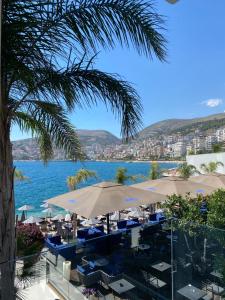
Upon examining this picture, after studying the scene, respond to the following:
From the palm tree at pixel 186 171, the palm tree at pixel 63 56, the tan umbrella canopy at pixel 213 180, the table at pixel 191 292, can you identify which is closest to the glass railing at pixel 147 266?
the table at pixel 191 292

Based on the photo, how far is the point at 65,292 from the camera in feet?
21.2

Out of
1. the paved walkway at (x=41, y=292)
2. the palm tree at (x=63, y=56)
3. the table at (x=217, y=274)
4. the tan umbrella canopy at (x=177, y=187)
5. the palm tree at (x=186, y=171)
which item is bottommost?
the paved walkway at (x=41, y=292)

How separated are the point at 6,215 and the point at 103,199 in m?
4.99

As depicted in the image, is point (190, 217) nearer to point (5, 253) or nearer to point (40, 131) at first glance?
point (40, 131)

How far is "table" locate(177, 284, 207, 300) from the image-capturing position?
5.30 m

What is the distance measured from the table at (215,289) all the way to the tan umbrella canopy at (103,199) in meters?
3.31

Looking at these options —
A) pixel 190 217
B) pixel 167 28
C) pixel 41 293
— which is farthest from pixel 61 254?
pixel 167 28

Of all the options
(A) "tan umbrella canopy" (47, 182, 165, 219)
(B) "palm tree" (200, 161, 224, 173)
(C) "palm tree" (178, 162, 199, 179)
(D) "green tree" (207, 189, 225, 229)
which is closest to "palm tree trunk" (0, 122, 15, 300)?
(A) "tan umbrella canopy" (47, 182, 165, 219)

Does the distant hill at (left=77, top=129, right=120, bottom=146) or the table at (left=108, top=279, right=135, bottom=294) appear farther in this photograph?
the table at (left=108, top=279, right=135, bottom=294)

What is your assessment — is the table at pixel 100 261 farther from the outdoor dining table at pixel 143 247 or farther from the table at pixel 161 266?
the table at pixel 161 266

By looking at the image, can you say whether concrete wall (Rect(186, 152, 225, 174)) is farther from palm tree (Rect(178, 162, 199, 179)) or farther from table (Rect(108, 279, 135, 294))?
table (Rect(108, 279, 135, 294))

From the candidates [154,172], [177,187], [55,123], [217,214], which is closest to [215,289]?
[217,214]

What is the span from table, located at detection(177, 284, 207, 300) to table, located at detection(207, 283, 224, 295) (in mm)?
124

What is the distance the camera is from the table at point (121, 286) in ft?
18.9
